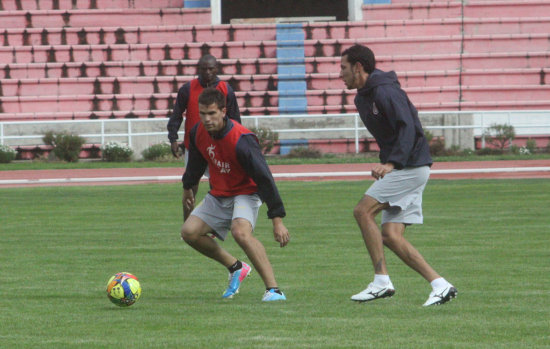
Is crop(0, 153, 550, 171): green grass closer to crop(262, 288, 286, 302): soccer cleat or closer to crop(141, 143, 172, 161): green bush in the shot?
crop(141, 143, 172, 161): green bush

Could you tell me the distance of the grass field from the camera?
22.1 ft

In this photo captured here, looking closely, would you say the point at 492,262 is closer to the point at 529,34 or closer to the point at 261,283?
the point at 261,283

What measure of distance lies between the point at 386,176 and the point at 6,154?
24.0 meters

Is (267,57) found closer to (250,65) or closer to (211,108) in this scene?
(250,65)

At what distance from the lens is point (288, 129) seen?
3195 centimetres

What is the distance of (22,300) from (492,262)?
4523 millimetres

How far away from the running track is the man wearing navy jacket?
611 inches

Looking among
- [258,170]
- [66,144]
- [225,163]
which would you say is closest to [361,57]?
[258,170]

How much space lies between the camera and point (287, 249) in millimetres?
12219

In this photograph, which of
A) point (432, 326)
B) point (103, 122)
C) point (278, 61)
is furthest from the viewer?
point (278, 61)

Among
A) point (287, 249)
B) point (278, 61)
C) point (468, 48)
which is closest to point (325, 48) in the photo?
point (278, 61)

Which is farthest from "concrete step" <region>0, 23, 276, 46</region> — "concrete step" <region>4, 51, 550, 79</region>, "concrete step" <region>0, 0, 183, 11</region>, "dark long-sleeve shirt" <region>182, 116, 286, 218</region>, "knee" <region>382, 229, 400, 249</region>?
"knee" <region>382, 229, 400, 249</region>

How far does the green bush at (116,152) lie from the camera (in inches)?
1224

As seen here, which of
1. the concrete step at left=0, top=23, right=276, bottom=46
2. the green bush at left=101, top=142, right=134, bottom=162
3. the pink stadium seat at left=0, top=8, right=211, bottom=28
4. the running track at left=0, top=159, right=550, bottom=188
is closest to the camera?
the running track at left=0, top=159, right=550, bottom=188
